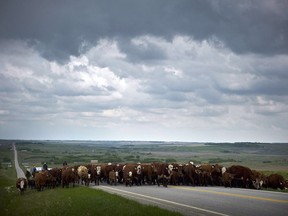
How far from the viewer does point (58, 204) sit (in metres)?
20.2

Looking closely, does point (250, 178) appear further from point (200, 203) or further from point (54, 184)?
point (54, 184)

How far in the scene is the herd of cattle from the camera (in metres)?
28.4

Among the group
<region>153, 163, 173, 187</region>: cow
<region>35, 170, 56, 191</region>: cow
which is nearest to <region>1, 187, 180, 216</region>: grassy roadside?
<region>35, 170, 56, 191</region>: cow

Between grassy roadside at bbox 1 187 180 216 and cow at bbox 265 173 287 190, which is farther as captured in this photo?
cow at bbox 265 173 287 190

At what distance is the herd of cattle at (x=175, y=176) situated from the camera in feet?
93.2

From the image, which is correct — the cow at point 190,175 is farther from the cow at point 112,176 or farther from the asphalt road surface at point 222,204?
the asphalt road surface at point 222,204

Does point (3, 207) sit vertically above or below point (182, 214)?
below

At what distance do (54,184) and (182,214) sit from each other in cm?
2068

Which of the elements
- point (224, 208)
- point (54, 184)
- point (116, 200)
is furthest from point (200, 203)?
point (54, 184)

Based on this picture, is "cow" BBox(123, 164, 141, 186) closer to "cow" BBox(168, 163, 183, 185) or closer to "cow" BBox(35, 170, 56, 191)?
"cow" BBox(168, 163, 183, 185)

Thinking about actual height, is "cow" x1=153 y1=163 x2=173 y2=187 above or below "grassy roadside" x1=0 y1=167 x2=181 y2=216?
above

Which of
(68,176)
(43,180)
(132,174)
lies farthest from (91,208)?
(43,180)

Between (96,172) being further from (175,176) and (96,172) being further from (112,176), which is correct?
(175,176)

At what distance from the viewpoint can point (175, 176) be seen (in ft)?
98.8
